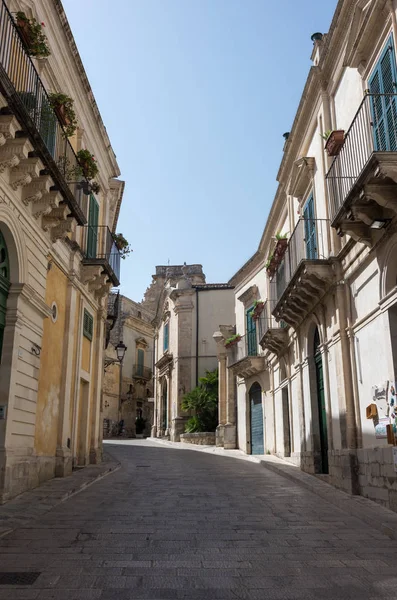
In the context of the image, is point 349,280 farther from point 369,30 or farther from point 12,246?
point 12,246

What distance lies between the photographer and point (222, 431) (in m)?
24.8

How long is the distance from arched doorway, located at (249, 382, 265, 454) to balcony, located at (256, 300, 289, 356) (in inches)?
115

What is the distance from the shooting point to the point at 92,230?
14.9m

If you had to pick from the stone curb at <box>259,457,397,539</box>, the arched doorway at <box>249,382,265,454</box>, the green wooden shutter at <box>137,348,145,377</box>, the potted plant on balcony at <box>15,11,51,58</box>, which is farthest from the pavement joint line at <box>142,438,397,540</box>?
the green wooden shutter at <box>137,348,145,377</box>

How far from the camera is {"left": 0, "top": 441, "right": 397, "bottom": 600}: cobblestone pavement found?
14.3 feet

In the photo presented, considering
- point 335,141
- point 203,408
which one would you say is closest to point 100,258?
point 335,141

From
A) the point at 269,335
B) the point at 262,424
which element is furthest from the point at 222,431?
the point at 269,335

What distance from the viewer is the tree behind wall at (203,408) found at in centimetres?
2870

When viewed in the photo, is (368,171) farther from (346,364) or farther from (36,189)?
(36,189)

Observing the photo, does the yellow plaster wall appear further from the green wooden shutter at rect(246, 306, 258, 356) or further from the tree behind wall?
the tree behind wall

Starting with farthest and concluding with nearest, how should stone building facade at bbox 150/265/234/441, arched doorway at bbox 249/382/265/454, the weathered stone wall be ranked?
stone building facade at bbox 150/265/234/441
the weathered stone wall
arched doorway at bbox 249/382/265/454

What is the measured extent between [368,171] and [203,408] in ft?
75.4

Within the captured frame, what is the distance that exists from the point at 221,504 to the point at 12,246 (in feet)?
17.0

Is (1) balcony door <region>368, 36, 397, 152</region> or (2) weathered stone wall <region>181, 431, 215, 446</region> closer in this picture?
(1) balcony door <region>368, 36, 397, 152</region>
